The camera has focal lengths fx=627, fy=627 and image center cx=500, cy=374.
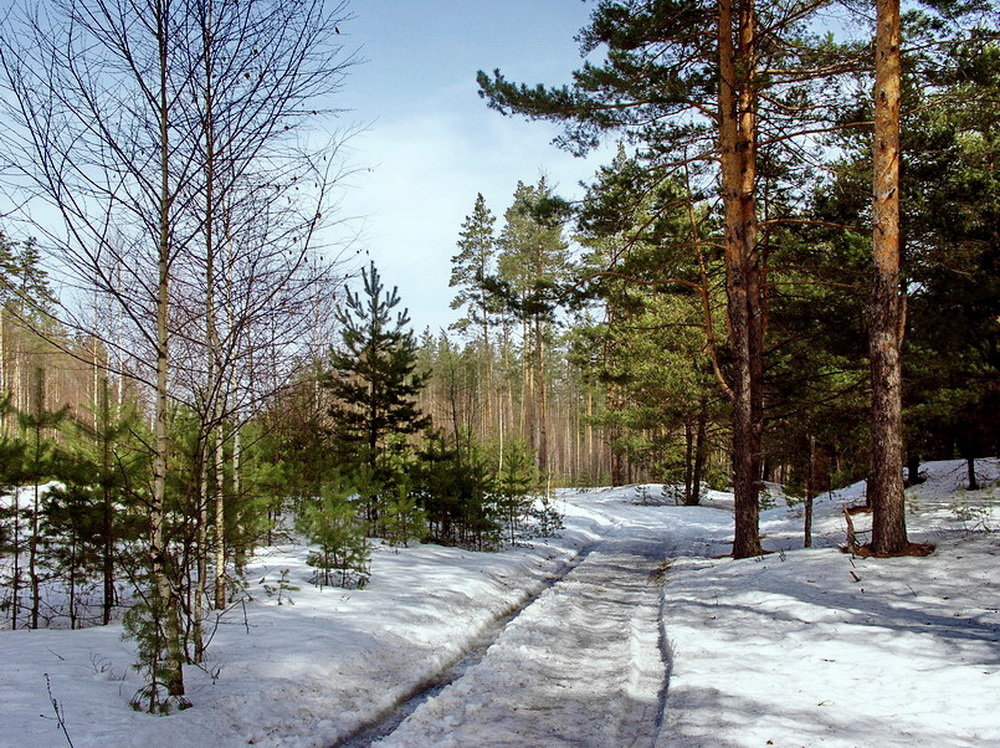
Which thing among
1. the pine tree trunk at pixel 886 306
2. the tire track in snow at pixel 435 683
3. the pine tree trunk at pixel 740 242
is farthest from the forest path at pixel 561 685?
the pine tree trunk at pixel 886 306

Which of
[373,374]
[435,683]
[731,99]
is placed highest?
[731,99]

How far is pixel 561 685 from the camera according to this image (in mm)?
5738

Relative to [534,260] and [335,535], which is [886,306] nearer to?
[335,535]

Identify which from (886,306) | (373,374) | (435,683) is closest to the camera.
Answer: (435,683)

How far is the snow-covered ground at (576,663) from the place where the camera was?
14.6 ft

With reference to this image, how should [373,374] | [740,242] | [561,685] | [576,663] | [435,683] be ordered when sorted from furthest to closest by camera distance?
[373,374] → [740,242] → [576,663] → [435,683] → [561,685]

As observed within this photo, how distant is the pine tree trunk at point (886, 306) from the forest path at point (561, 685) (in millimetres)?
3474

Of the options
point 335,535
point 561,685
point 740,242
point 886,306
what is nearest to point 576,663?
point 561,685

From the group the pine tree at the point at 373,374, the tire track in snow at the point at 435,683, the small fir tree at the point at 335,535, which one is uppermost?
the pine tree at the point at 373,374

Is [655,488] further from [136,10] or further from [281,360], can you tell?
[136,10]

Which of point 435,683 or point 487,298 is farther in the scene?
point 487,298

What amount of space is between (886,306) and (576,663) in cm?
645

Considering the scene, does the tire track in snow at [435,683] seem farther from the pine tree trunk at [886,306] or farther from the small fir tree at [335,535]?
the pine tree trunk at [886,306]

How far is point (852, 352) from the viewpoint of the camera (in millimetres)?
14695
